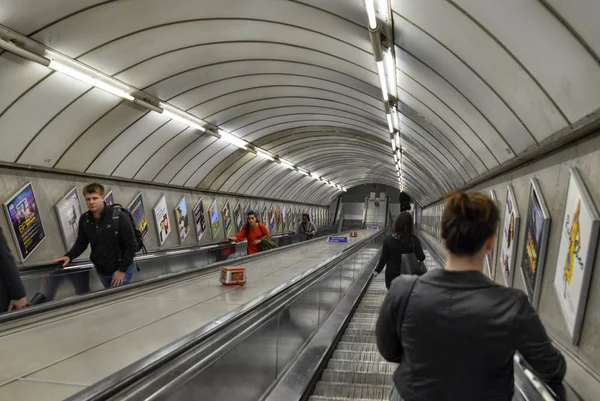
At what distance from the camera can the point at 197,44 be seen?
8.81 metres

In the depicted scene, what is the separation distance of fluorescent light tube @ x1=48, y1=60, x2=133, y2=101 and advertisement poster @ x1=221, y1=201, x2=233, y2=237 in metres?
11.4

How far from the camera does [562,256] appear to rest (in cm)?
449

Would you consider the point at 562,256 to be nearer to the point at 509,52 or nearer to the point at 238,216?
the point at 509,52

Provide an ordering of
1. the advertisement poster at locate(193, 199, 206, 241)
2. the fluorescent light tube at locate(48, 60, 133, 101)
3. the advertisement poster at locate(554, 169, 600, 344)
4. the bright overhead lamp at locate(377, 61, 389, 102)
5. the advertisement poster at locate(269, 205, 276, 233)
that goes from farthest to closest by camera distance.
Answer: the advertisement poster at locate(269, 205, 276, 233), the advertisement poster at locate(193, 199, 206, 241), the bright overhead lamp at locate(377, 61, 389, 102), the fluorescent light tube at locate(48, 60, 133, 101), the advertisement poster at locate(554, 169, 600, 344)

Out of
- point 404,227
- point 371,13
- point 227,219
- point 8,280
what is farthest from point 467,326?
point 227,219

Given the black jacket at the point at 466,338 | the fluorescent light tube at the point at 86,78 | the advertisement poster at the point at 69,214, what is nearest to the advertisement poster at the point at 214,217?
the advertisement poster at the point at 69,214

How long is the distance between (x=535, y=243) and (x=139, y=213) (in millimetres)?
11402

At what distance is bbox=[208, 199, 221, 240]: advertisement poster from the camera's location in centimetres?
1922

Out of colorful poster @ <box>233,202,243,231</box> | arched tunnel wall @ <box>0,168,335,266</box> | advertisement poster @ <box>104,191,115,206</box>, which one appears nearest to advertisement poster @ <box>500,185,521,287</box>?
arched tunnel wall @ <box>0,168,335,266</box>

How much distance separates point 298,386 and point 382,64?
568cm

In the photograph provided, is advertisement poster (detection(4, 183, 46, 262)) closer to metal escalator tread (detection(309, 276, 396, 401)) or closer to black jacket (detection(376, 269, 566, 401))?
metal escalator tread (detection(309, 276, 396, 401))

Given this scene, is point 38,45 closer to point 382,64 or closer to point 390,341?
point 382,64

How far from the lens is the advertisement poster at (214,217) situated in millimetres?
19219

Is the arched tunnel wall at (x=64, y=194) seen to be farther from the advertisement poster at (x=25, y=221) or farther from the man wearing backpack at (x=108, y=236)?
the man wearing backpack at (x=108, y=236)
